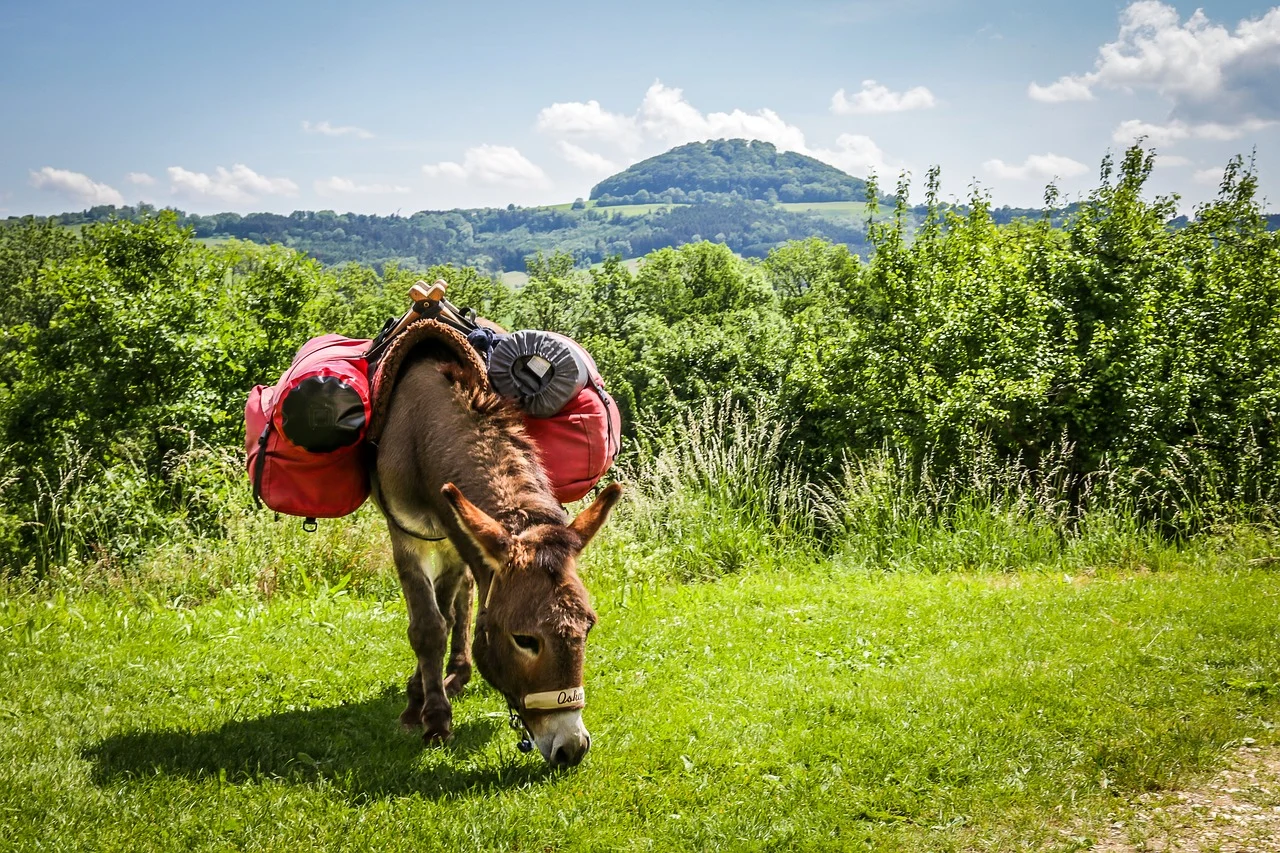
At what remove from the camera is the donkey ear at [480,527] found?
10.7 feet

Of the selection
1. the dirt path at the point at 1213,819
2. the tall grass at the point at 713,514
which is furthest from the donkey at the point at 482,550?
the tall grass at the point at 713,514

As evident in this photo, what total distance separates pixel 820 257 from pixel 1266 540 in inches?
2620

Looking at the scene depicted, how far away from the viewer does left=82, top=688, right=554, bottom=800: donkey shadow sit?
372 centimetres

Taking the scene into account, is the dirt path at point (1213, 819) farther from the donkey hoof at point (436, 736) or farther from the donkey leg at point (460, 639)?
the donkey leg at point (460, 639)

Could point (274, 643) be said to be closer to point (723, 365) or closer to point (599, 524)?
point (599, 524)

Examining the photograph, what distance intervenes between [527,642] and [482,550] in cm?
40

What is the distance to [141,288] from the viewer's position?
21844 mm

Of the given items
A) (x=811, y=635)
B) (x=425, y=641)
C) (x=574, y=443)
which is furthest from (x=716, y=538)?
(x=425, y=641)

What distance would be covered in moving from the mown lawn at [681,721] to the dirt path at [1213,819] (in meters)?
0.10

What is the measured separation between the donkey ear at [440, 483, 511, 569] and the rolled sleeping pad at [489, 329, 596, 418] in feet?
3.08

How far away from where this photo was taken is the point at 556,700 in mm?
3205

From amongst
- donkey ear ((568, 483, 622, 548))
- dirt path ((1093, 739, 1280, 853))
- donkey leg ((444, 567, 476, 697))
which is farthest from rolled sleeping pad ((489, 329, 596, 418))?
dirt path ((1093, 739, 1280, 853))

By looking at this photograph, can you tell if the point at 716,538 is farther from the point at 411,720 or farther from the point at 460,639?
the point at 411,720

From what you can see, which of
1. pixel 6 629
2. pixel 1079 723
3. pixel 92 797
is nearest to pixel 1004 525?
pixel 1079 723
